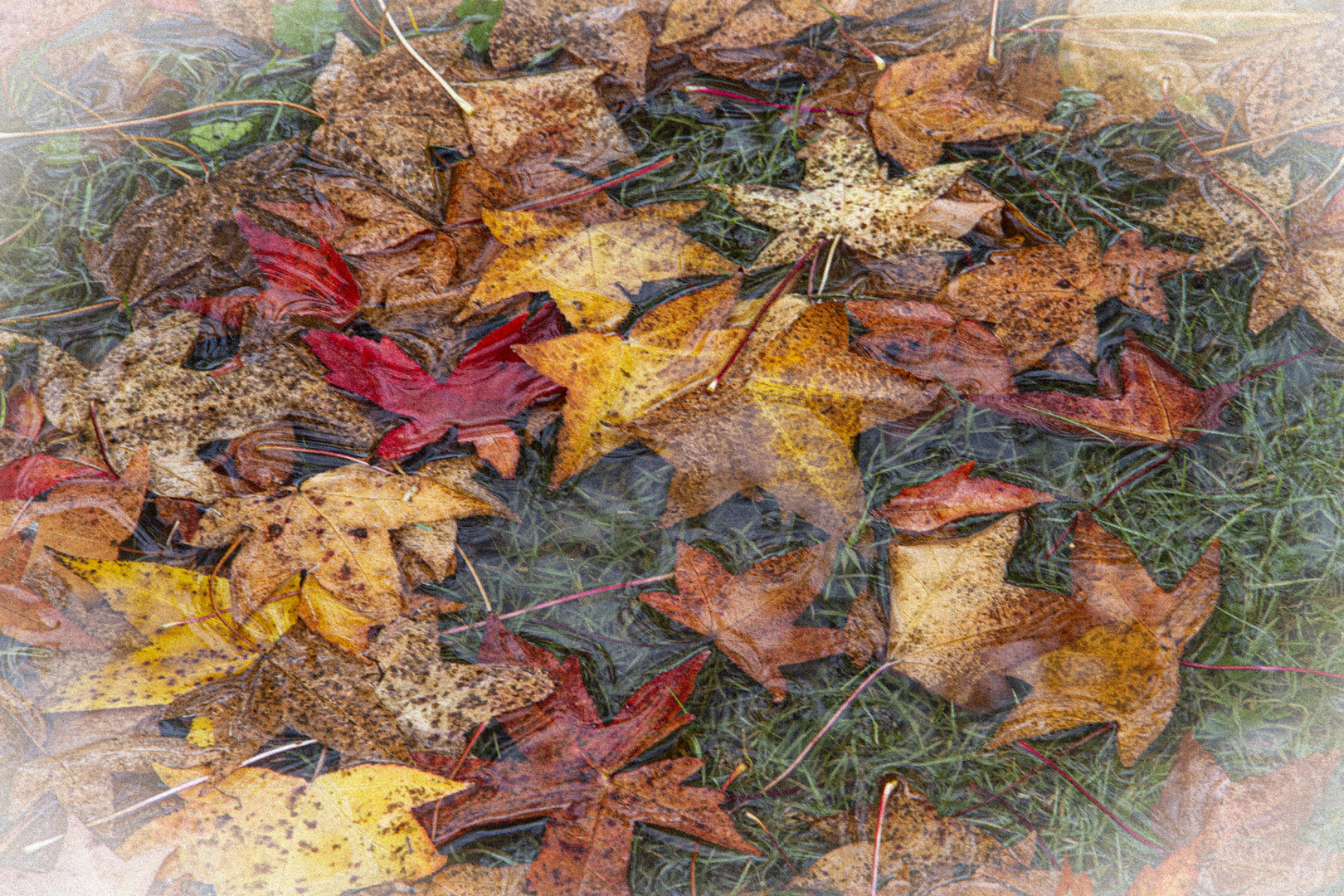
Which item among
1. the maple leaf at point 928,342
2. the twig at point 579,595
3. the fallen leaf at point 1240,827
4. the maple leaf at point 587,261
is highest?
the maple leaf at point 587,261

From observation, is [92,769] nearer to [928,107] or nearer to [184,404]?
[184,404]

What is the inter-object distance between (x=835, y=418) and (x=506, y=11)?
1300mm

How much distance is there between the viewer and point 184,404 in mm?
1649

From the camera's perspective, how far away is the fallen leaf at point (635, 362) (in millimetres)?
1542

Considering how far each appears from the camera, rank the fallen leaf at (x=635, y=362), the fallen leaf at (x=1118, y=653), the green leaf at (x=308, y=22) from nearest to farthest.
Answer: the fallen leaf at (x=635, y=362)
the fallen leaf at (x=1118, y=653)
the green leaf at (x=308, y=22)

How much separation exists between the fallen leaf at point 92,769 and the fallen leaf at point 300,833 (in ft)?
0.34

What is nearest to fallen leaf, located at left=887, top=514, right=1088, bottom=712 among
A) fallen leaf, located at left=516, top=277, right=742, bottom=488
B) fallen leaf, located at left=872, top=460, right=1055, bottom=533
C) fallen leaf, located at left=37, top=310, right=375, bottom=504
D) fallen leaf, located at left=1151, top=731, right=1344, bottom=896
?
fallen leaf, located at left=872, top=460, right=1055, bottom=533

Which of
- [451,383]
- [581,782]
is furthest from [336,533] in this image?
[581,782]

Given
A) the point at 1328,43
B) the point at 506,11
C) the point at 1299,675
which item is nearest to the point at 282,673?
the point at 506,11

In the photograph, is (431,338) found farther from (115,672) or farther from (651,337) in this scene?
(115,672)

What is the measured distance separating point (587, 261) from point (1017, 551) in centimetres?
127

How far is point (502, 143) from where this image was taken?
1.70 metres

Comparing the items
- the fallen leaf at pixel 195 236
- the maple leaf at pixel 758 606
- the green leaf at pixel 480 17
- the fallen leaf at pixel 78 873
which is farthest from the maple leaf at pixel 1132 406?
the fallen leaf at pixel 78 873

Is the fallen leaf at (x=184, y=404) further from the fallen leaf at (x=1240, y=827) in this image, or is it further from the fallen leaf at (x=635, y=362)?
the fallen leaf at (x=1240, y=827)
